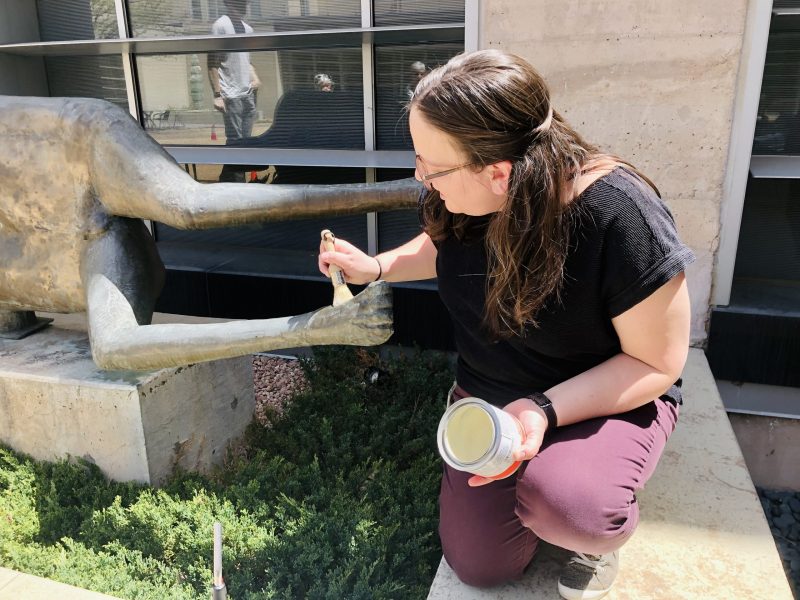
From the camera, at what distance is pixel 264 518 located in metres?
2.47

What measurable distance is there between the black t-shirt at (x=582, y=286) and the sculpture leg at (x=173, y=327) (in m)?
0.28

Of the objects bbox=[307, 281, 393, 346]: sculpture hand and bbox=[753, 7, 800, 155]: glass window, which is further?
bbox=[753, 7, 800, 155]: glass window

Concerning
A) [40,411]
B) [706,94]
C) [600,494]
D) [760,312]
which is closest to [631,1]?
[706,94]

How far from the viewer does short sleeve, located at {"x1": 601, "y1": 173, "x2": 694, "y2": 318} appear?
1528 millimetres

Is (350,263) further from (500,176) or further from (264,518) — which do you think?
(264,518)

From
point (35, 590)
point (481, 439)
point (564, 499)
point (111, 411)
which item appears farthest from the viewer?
point (111, 411)

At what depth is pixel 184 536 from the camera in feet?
7.74

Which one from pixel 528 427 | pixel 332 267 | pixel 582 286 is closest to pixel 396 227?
pixel 332 267

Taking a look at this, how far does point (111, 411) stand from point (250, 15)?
278 centimetres

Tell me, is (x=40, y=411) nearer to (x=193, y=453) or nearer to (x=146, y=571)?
(x=193, y=453)

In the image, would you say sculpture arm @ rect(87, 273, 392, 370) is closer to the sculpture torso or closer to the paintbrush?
the paintbrush

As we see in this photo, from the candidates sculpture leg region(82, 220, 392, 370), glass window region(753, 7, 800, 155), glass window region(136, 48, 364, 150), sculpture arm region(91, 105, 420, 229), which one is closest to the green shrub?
sculpture leg region(82, 220, 392, 370)

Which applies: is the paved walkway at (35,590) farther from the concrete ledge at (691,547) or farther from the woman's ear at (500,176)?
the woman's ear at (500,176)

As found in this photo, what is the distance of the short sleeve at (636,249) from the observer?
1.53 metres
